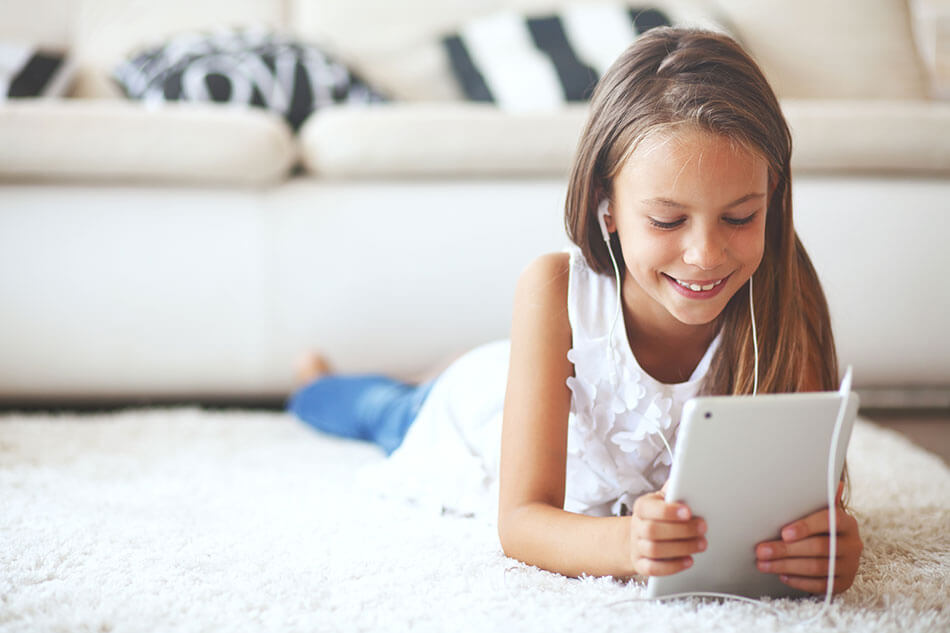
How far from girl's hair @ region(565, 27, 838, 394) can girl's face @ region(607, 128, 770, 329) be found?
0.06 ft

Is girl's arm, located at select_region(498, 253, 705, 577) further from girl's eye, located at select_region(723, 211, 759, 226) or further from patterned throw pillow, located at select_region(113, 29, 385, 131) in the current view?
patterned throw pillow, located at select_region(113, 29, 385, 131)

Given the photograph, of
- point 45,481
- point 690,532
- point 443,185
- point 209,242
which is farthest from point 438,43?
point 690,532

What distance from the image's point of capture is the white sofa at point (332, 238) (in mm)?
1469

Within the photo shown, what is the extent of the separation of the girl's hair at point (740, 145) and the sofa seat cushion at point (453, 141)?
2.08 ft

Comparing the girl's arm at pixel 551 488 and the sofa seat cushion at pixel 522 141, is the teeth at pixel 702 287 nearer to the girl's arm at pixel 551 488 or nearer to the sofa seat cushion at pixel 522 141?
the girl's arm at pixel 551 488

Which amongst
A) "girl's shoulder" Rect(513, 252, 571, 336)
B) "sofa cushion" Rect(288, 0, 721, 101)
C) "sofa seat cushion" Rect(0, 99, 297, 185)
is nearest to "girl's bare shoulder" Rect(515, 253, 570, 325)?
"girl's shoulder" Rect(513, 252, 571, 336)

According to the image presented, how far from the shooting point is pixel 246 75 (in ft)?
5.72

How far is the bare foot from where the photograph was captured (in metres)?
1.51

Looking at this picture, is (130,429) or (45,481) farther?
(130,429)

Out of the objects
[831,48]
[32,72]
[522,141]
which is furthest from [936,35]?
[32,72]

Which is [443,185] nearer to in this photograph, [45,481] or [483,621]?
[45,481]

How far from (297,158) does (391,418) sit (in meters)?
0.57

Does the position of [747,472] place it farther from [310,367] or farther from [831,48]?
[831,48]

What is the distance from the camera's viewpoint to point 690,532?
25.5 inches
